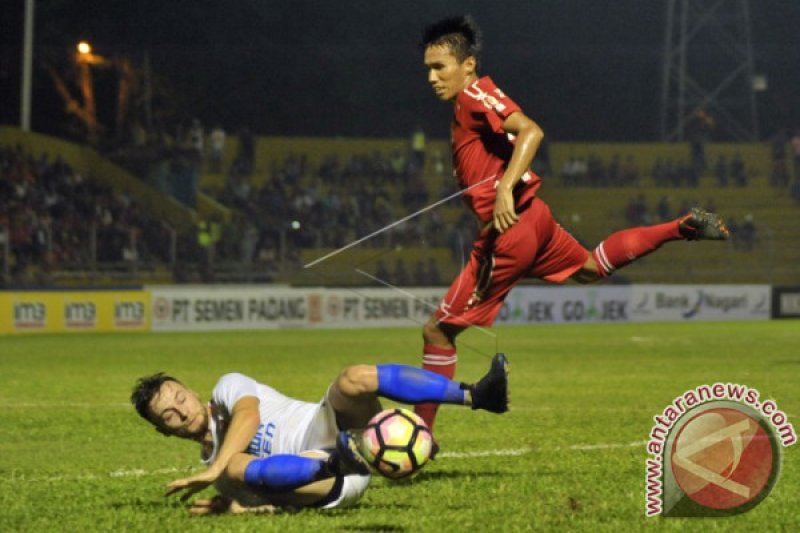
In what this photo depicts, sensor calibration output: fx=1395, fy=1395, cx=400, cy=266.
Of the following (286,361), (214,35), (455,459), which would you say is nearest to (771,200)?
(214,35)

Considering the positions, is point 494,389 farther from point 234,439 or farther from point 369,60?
point 369,60

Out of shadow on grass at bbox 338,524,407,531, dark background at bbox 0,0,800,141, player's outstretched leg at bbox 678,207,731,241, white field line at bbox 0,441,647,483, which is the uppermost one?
dark background at bbox 0,0,800,141

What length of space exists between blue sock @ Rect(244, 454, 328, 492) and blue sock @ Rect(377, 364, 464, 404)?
0.45 meters

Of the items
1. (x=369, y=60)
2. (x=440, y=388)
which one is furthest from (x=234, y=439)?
(x=369, y=60)

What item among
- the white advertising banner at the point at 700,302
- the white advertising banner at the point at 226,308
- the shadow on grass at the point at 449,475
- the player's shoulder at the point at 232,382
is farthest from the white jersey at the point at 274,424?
the white advertising banner at the point at 700,302

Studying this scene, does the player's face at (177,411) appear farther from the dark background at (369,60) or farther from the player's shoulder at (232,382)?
the dark background at (369,60)

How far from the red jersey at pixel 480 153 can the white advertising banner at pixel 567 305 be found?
79.0 feet

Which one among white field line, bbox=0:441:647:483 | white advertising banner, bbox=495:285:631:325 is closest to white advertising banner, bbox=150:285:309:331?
white advertising banner, bbox=495:285:631:325

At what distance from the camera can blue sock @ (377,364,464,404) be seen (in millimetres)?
6082

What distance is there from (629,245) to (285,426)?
2742mm

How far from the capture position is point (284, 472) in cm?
590

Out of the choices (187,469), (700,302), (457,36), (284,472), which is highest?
(457,36)

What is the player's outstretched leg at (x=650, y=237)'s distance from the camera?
8078mm

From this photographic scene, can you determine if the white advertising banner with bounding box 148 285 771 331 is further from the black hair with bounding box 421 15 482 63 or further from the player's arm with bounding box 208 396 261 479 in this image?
the player's arm with bounding box 208 396 261 479
